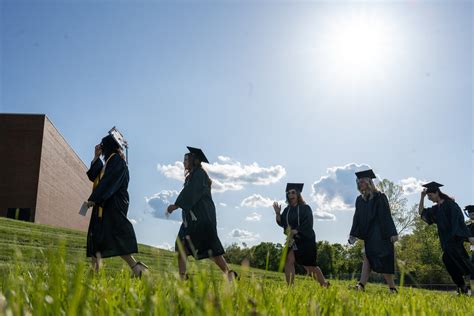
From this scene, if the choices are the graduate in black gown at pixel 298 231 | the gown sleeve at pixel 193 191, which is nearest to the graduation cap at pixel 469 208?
the graduate in black gown at pixel 298 231

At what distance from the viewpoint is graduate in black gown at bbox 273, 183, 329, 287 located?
8617mm

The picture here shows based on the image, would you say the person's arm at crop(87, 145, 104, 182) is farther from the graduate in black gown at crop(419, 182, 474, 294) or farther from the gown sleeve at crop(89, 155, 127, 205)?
the graduate in black gown at crop(419, 182, 474, 294)

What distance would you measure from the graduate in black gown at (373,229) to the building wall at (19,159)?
98.5 ft

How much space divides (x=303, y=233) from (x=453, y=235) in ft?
11.3

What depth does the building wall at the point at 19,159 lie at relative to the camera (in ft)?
111

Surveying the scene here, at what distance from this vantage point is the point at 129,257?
6395 millimetres

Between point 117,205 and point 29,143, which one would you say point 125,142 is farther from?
point 29,143

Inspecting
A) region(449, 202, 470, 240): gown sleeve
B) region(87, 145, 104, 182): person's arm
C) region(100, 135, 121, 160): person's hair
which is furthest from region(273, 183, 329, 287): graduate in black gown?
region(87, 145, 104, 182): person's arm

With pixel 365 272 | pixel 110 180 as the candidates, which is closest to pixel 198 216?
pixel 110 180

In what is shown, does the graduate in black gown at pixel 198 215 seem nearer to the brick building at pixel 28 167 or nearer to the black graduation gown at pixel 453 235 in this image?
the black graduation gown at pixel 453 235

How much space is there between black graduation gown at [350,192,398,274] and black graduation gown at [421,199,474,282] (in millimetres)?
1883

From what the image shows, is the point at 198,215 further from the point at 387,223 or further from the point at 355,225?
the point at 387,223

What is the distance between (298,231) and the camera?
28.9 ft

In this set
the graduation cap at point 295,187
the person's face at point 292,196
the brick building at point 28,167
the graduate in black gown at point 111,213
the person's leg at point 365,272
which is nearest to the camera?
the graduate in black gown at point 111,213
